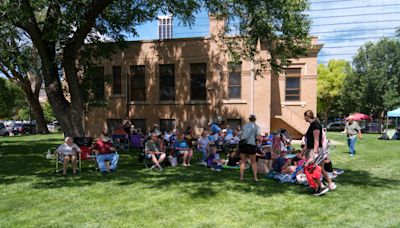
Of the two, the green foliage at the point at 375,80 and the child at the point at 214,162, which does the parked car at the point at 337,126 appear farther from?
the child at the point at 214,162

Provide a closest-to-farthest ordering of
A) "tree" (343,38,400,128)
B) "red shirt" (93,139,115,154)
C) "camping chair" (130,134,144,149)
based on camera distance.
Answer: "red shirt" (93,139,115,154), "camping chair" (130,134,144,149), "tree" (343,38,400,128)

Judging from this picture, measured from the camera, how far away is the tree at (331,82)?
4819 cm

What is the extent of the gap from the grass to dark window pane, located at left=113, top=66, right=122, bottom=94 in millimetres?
13167

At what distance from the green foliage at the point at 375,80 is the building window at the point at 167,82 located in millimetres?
29740

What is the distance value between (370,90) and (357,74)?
12.9 ft

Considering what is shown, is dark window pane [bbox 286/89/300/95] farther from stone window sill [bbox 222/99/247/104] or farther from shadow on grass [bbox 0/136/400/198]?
shadow on grass [bbox 0/136/400/198]

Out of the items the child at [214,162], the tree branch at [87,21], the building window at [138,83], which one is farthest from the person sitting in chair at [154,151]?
the building window at [138,83]

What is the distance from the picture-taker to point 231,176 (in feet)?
30.8

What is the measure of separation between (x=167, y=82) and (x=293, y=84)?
8.19 metres

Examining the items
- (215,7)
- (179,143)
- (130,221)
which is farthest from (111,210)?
(215,7)

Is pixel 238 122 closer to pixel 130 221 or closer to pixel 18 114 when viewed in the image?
pixel 130 221

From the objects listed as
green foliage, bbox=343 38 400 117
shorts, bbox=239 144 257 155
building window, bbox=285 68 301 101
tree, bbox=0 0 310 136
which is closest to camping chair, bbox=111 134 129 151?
tree, bbox=0 0 310 136

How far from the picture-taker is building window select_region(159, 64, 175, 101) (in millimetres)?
21922

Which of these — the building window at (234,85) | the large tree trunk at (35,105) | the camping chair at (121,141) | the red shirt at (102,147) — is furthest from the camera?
the large tree trunk at (35,105)
